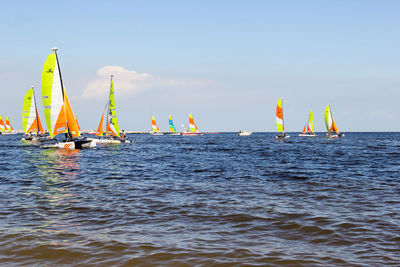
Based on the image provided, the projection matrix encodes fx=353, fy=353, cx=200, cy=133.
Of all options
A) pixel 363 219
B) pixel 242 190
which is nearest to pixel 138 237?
pixel 363 219

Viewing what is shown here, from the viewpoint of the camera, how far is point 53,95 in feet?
147

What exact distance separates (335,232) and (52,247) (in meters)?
6.68

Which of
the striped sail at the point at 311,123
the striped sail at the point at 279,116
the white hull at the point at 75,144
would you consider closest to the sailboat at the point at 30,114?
the white hull at the point at 75,144

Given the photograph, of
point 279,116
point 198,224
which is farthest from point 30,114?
point 198,224

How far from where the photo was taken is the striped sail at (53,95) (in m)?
44.1

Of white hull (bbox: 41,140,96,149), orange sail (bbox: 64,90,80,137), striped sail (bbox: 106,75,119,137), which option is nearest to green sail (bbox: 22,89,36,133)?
striped sail (bbox: 106,75,119,137)

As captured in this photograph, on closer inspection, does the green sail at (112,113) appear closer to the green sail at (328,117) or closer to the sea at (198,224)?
the sea at (198,224)

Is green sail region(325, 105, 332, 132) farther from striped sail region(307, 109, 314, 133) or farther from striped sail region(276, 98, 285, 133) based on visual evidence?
striped sail region(276, 98, 285, 133)

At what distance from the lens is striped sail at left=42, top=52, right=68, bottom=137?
145 ft

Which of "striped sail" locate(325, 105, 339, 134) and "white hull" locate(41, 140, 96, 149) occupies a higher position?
"striped sail" locate(325, 105, 339, 134)

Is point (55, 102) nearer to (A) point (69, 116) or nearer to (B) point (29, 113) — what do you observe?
(A) point (69, 116)

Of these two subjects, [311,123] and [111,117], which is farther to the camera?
[311,123]

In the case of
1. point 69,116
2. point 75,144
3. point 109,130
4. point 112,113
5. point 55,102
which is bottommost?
point 75,144

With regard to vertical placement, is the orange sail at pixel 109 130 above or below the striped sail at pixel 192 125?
below
